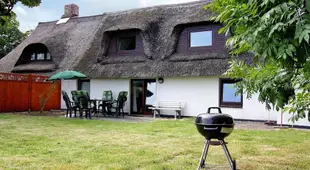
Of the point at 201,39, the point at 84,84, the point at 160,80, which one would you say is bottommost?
the point at 84,84

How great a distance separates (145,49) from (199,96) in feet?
11.2

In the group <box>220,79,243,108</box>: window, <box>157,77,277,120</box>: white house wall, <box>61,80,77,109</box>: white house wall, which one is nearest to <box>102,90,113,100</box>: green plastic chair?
<box>157,77,277,120</box>: white house wall

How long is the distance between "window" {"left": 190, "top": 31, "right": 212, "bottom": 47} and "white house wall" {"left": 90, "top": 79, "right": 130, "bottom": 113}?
11.8 ft

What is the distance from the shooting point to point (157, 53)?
1328cm

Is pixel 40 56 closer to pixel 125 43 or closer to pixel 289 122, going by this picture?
pixel 125 43

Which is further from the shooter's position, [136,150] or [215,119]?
[136,150]

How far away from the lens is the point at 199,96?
12281 millimetres

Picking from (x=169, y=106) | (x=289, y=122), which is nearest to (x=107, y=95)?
(x=169, y=106)

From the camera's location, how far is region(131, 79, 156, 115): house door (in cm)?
1356

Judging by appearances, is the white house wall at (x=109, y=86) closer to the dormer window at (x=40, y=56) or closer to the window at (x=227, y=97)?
the dormer window at (x=40, y=56)

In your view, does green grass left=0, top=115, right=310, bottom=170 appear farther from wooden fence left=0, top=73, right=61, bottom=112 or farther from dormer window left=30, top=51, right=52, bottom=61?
dormer window left=30, top=51, right=52, bottom=61

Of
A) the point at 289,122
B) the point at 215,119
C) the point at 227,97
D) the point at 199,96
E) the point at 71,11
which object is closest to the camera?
the point at 215,119

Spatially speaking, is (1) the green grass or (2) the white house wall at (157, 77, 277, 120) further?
(2) the white house wall at (157, 77, 277, 120)

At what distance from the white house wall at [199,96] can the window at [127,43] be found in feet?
8.64
